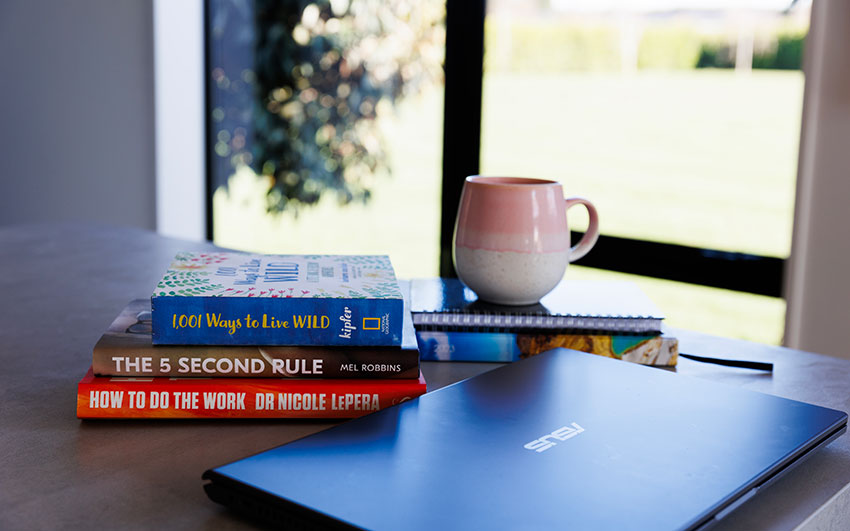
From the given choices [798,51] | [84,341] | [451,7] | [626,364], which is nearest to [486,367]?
[626,364]

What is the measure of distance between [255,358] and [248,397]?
0.03 metres

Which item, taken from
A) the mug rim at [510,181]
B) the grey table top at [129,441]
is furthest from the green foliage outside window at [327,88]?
the grey table top at [129,441]

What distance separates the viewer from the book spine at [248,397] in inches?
24.4

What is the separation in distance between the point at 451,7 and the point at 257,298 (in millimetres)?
1893

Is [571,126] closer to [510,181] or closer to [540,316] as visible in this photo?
[510,181]

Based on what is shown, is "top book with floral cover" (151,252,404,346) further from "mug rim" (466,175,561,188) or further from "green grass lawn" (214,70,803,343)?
"green grass lawn" (214,70,803,343)

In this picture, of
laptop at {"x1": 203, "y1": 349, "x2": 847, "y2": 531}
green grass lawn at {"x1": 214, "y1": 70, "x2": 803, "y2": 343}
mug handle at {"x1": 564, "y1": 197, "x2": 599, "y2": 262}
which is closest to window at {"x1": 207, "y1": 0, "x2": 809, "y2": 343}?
green grass lawn at {"x1": 214, "y1": 70, "x2": 803, "y2": 343}

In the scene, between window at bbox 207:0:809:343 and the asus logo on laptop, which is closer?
the asus logo on laptop

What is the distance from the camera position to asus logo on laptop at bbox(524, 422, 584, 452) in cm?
54

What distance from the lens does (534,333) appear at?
80cm

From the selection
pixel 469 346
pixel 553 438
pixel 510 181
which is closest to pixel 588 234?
pixel 510 181

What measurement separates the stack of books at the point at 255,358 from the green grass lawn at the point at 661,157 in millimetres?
1458

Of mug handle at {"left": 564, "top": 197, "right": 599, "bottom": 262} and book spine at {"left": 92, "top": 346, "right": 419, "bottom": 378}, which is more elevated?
mug handle at {"left": 564, "top": 197, "right": 599, "bottom": 262}

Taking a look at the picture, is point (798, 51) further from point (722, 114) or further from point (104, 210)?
point (104, 210)
